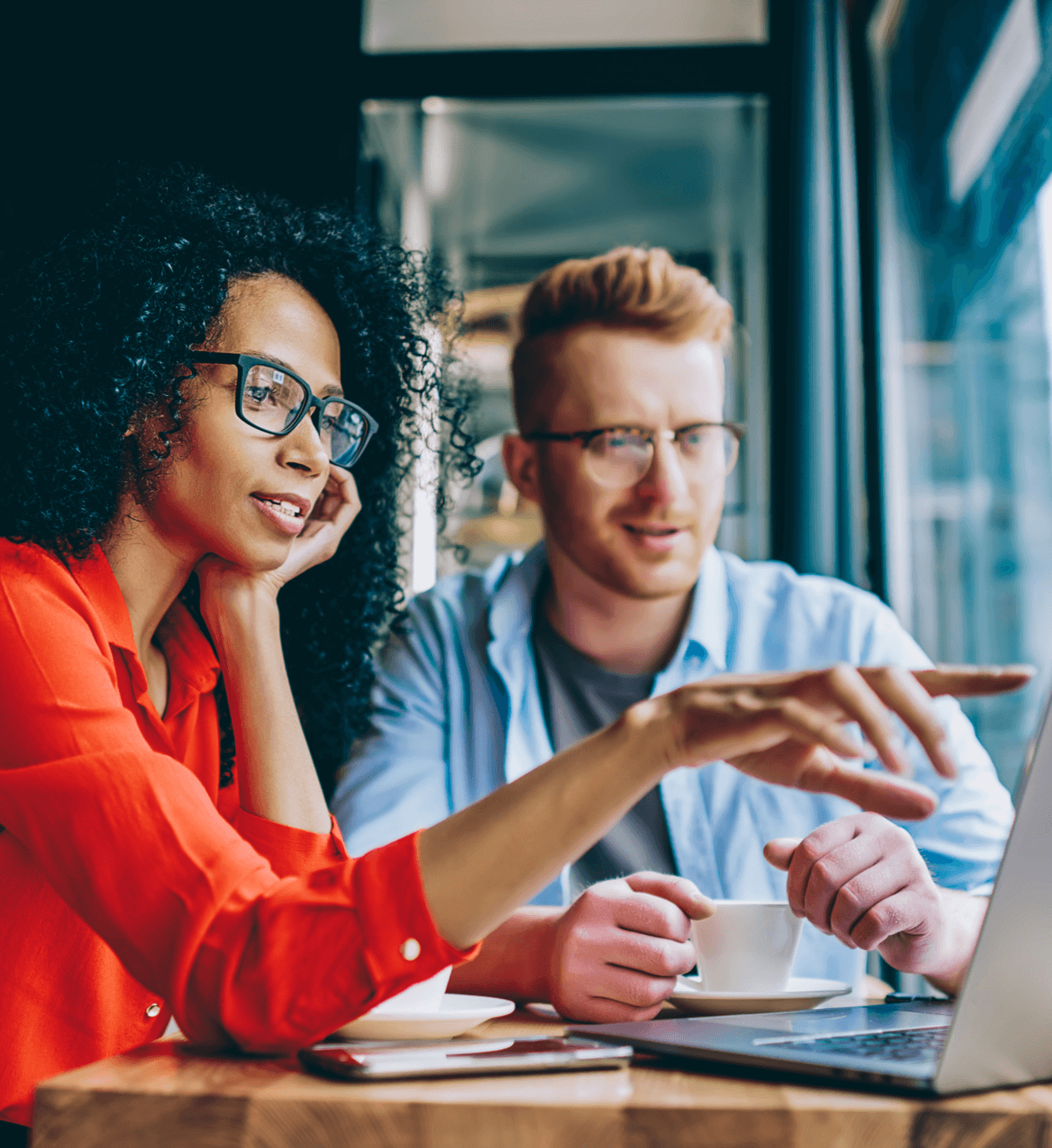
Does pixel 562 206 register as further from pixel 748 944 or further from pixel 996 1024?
pixel 996 1024

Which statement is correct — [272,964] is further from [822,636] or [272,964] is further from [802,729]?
[822,636]

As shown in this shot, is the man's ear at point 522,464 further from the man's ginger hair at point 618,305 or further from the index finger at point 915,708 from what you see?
the index finger at point 915,708

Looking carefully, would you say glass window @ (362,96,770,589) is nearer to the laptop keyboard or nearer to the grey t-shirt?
the grey t-shirt

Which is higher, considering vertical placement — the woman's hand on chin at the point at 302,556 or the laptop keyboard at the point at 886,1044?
the woman's hand on chin at the point at 302,556

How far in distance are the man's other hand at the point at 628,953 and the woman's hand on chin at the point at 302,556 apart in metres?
0.54

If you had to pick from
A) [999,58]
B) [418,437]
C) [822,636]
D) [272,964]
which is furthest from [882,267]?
[272,964]

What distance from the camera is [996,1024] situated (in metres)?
0.53

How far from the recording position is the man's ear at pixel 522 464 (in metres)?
1.77

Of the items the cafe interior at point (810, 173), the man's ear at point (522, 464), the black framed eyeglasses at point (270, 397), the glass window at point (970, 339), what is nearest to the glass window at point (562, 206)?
the cafe interior at point (810, 173)

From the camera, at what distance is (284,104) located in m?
2.38

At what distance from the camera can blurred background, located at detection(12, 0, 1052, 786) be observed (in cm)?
186

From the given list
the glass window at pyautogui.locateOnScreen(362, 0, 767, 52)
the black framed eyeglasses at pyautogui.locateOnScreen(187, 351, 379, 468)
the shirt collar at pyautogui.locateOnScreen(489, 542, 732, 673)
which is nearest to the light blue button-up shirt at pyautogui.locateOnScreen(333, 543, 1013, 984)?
the shirt collar at pyautogui.locateOnScreen(489, 542, 732, 673)

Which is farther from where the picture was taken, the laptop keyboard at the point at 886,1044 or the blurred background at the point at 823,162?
the blurred background at the point at 823,162

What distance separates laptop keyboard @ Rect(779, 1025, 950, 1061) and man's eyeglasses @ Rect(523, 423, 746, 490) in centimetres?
104
